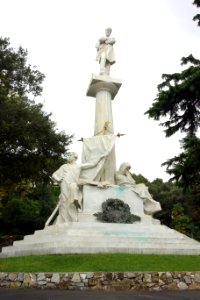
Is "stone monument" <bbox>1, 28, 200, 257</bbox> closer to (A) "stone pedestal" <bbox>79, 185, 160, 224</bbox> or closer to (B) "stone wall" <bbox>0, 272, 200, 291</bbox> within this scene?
(A) "stone pedestal" <bbox>79, 185, 160, 224</bbox>

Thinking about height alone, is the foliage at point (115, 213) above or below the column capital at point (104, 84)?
below

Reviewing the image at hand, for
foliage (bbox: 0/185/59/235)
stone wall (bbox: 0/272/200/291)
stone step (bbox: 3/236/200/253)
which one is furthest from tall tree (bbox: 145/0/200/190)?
foliage (bbox: 0/185/59/235)

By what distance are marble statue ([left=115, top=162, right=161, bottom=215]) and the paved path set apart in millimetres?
7515

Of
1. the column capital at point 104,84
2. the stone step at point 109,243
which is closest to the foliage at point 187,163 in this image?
the stone step at point 109,243

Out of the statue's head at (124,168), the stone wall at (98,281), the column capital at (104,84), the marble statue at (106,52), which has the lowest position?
the stone wall at (98,281)

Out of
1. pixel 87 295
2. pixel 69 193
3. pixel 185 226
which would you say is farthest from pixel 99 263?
pixel 185 226

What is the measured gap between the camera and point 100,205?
617 inches

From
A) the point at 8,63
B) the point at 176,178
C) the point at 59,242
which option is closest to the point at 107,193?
the point at 176,178

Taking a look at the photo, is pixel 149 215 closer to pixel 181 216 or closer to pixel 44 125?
pixel 44 125

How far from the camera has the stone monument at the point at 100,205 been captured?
1295 cm

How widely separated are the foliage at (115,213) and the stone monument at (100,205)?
0.24 m

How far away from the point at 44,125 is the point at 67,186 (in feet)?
24.3

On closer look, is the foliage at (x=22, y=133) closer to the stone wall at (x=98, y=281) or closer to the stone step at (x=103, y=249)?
the stone step at (x=103, y=249)

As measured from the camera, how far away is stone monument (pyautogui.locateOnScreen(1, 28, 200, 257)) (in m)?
13.0
